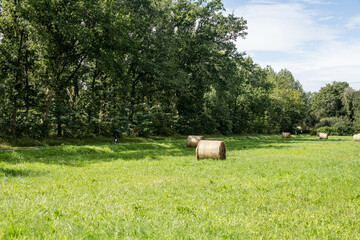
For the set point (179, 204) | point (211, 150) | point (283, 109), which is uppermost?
point (283, 109)

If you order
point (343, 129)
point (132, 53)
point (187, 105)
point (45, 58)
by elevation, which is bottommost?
point (343, 129)

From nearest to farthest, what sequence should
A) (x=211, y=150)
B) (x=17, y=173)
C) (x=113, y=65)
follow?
(x=17, y=173) < (x=211, y=150) < (x=113, y=65)

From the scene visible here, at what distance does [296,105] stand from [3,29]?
285 feet

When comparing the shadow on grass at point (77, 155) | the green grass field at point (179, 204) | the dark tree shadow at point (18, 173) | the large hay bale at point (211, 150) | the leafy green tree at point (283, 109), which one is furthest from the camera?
the leafy green tree at point (283, 109)

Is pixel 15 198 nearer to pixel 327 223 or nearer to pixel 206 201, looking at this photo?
pixel 206 201

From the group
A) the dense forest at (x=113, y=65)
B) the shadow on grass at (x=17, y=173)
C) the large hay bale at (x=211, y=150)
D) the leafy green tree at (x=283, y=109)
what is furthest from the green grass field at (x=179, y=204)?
the leafy green tree at (x=283, y=109)

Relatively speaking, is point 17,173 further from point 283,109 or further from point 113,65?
point 283,109

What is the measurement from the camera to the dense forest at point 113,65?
2414 cm

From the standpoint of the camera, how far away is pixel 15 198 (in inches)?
286

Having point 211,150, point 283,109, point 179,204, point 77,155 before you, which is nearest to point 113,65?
point 77,155

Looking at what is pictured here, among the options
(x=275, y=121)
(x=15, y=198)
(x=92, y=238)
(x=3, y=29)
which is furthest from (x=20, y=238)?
(x=275, y=121)

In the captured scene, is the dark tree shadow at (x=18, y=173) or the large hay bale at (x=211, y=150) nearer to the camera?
the dark tree shadow at (x=18, y=173)

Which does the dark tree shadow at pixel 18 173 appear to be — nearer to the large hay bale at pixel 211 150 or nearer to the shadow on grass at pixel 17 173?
the shadow on grass at pixel 17 173

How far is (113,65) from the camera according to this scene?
2703 centimetres
